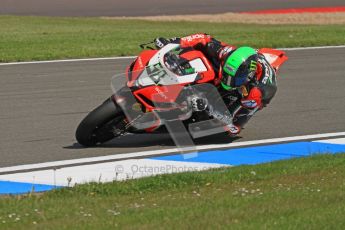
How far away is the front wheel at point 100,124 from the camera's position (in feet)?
32.9

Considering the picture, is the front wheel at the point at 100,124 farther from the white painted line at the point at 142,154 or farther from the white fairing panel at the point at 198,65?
the white fairing panel at the point at 198,65

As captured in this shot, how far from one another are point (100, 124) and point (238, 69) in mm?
1664

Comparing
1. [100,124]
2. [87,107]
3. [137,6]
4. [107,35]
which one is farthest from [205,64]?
[137,6]

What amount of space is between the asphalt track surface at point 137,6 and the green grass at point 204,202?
24849mm

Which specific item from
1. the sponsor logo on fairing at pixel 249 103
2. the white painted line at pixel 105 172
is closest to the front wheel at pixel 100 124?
the white painted line at pixel 105 172

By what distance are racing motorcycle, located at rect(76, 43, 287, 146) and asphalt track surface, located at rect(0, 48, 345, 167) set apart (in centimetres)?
27

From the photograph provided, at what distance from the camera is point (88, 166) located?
9492mm

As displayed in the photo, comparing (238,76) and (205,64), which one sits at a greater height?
(205,64)

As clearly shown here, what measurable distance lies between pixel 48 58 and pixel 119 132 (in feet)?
29.0

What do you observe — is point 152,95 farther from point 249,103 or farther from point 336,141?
point 336,141

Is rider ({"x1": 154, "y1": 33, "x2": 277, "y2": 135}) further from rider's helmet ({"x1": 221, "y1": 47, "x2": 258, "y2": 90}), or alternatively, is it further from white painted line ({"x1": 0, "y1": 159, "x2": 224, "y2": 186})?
white painted line ({"x1": 0, "y1": 159, "x2": 224, "y2": 186})

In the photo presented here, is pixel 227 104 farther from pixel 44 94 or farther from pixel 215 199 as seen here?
pixel 44 94

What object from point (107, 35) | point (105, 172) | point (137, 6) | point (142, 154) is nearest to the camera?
point (105, 172)

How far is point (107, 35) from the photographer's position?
24.2 meters
